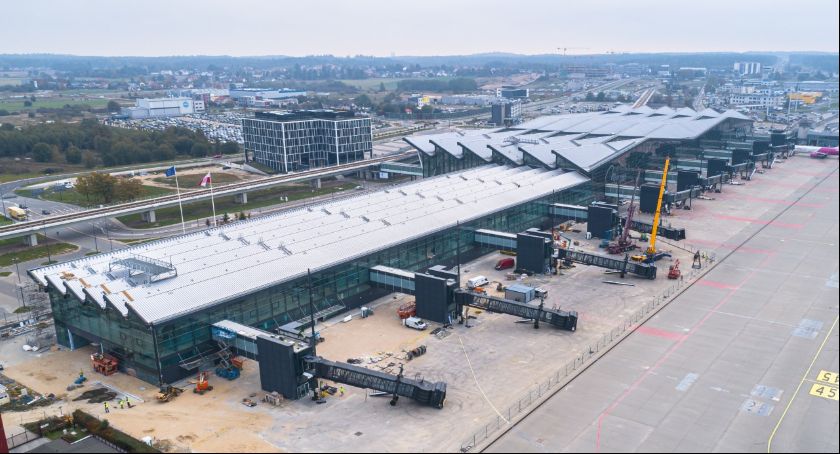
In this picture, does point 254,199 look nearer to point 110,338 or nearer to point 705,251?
point 110,338

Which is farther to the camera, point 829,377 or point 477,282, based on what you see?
point 477,282

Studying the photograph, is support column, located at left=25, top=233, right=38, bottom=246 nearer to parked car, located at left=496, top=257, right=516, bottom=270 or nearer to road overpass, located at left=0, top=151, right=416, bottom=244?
road overpass, located at left=0, top=151, right=416, bottom=244

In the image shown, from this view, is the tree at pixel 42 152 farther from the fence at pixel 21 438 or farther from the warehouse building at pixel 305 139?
the fence at pixel 21 438

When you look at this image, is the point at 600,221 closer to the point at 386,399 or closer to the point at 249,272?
the point at 249,272

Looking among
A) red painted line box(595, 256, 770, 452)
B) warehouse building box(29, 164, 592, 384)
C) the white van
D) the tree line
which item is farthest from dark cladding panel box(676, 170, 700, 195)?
the tree line

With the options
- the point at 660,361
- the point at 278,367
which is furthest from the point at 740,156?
the point at 278,367

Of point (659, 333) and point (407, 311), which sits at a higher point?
point (407, 311)
